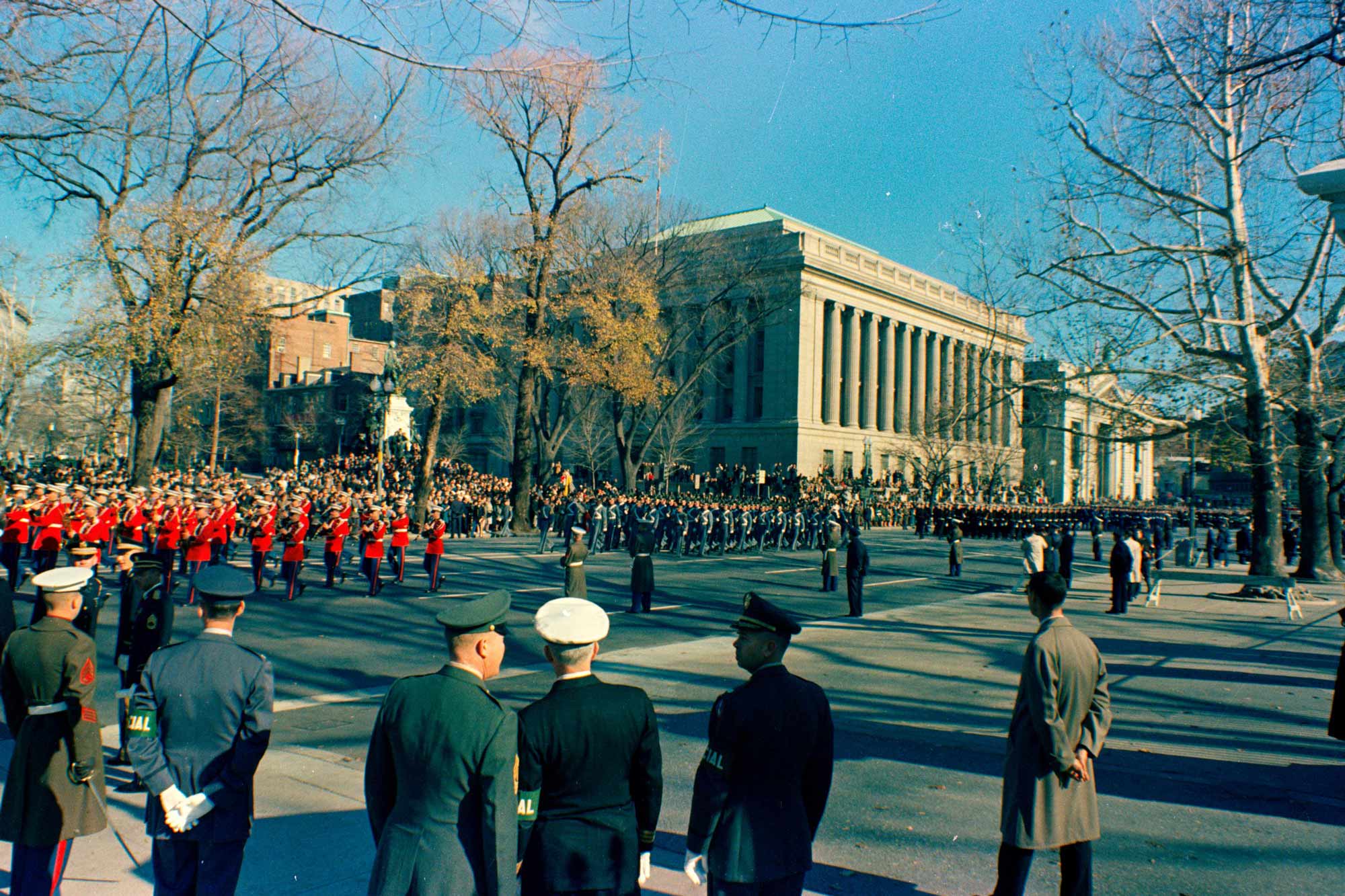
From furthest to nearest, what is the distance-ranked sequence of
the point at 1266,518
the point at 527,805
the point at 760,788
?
the point at 1266,518
the point at 760,788
the point at 527,805

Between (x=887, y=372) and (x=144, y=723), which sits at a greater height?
(x=887, y=372)

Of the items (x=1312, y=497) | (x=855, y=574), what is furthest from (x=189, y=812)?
(x=1312, y=497)

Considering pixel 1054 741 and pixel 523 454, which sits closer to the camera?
pixel 1054 741

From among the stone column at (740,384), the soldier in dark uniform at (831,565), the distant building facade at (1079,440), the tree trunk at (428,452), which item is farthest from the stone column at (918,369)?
the soldier in dark uniform at (831,565)

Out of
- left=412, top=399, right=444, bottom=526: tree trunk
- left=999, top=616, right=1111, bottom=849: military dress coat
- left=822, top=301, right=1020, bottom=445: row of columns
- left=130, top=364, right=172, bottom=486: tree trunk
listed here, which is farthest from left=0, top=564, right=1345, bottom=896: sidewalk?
left=822, top=301, right=1020, bottom=445: row of columns

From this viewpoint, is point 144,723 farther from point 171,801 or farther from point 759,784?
point 759,784

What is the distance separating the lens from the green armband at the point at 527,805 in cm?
309

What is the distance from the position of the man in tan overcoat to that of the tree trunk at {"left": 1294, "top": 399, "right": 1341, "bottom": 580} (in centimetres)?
2038

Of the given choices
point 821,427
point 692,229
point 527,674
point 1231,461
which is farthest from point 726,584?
point 821,427

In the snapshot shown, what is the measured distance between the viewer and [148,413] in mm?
28172

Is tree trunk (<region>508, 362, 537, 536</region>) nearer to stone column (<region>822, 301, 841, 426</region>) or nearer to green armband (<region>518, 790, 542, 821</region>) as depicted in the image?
green armband (<region>518, 790, 542, 821</region>)

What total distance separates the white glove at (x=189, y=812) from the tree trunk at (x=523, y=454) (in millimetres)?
29875

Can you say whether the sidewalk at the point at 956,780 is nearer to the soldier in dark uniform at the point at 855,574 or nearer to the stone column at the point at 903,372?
the soldier in dark uniform at the point at 855,574

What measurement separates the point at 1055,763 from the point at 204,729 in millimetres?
3765
